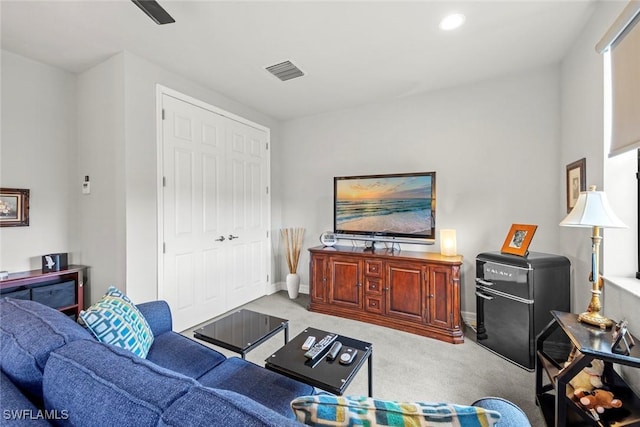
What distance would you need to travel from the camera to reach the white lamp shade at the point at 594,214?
148cm

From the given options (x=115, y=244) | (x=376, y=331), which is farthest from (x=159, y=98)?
(x=376, y=331)

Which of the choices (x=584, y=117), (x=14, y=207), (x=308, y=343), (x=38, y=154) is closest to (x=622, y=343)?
(x=308, y=343)

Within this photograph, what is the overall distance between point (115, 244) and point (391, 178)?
9.76 ft

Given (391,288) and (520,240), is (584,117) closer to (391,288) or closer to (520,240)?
(520,240)

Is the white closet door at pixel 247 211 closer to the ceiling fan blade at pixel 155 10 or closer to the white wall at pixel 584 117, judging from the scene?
the ceiling fan blade at pixel 155 10

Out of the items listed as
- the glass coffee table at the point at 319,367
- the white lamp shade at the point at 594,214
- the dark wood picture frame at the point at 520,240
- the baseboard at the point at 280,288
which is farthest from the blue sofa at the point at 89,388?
the baseboard at the point at 280,288

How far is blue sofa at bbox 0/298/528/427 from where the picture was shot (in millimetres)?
600

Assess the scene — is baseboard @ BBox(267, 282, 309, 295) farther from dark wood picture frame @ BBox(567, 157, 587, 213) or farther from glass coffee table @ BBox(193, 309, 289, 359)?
dark wood picture frame @ BBox(567, 157, 587, 213)

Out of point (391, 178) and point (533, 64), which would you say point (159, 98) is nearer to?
point (391, 178)

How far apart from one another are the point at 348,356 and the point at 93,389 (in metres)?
1.16

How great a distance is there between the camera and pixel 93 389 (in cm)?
71

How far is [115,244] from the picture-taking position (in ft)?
8.25

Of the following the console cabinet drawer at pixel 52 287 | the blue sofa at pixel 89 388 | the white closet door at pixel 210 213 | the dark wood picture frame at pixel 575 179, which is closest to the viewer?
the blue sofa at pixel 89 388

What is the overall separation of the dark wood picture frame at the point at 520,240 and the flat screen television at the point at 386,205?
75cm
